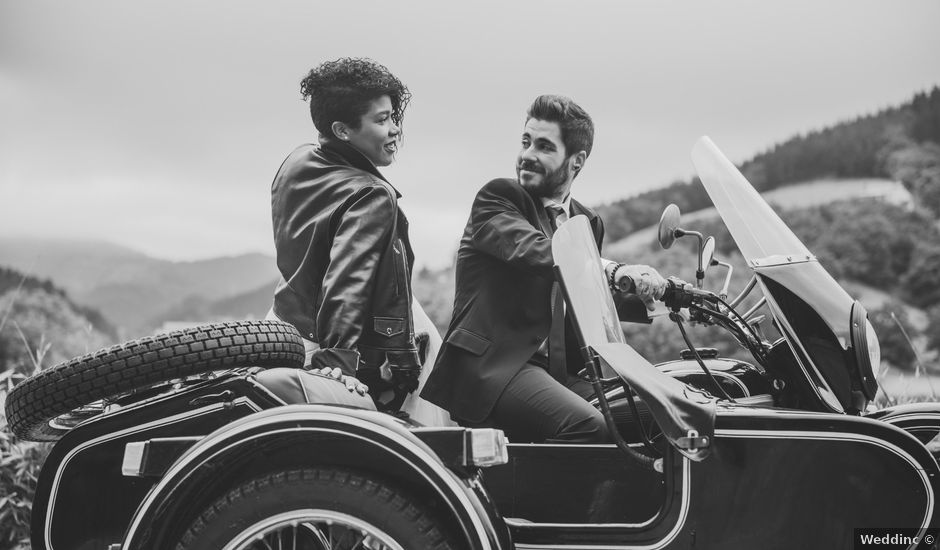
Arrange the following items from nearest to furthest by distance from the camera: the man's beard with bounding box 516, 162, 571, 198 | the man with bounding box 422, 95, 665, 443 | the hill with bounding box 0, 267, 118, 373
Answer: the man with bounding box 422, 95, 665, 443, the man's beard with bounding box 516, 162, 571, 198, the hill with bounding box 0, 267, 118, 373

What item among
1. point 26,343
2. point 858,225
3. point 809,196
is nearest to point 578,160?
point 26,343

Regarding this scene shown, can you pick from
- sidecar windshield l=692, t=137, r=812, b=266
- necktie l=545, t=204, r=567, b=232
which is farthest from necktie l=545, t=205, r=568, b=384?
sidecar windshield l=692, t=137, r=812, b=266

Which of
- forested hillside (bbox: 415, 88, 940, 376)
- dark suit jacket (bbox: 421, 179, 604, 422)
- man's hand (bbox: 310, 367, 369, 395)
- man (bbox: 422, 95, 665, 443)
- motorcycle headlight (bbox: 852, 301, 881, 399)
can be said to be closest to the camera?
motorcycle headlight (bbox: 852, 301, 881, 399)

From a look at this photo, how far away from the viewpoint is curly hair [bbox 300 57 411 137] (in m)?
3.02

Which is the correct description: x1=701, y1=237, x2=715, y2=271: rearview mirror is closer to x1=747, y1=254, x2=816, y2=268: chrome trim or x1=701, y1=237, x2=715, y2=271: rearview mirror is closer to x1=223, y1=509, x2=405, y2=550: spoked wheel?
x1=747, y1=254, x2=816, y2=268: chrome trim

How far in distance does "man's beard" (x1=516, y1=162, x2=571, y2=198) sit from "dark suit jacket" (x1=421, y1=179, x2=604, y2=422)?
1.9 inches

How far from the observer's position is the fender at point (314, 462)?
183 centimetres

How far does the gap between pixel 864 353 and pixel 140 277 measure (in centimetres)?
859

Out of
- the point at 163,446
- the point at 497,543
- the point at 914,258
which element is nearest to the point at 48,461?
the point at 163,446

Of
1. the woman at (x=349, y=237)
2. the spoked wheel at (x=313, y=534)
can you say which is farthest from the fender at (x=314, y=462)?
the woman at (x=349, y=237)

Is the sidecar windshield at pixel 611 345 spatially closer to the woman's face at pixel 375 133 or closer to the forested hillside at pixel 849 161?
the woman's face at pixel 375 133

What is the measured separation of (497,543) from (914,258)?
353 inches

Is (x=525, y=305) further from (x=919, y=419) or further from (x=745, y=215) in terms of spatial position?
(x=919, y=419)

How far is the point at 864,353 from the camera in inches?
87.4
